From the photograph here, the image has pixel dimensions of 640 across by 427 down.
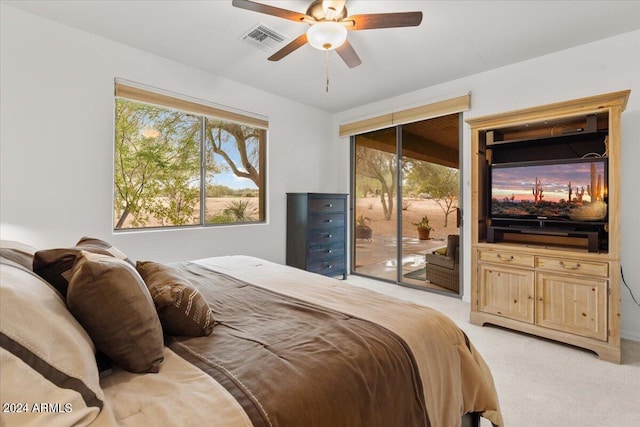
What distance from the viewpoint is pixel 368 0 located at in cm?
229

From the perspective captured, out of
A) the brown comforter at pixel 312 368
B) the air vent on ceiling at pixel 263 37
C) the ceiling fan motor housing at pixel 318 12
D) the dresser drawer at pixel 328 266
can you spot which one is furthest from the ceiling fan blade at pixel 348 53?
the dresser drawer at pixel 328 266

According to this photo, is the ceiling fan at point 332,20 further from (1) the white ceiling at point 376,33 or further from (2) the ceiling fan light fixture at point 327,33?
(1) the white ceiling at point 376,33

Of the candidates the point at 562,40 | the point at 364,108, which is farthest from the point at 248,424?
the point at 364,108

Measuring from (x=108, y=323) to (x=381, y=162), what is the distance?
13.9ft

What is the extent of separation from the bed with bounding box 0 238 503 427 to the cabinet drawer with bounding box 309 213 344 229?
271 cm

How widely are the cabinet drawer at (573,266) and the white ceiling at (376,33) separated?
1981 mm

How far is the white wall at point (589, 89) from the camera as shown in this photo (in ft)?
8.91

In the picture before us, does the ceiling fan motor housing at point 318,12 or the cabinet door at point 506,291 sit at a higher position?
the ceiling fan motor housing at point 318,12

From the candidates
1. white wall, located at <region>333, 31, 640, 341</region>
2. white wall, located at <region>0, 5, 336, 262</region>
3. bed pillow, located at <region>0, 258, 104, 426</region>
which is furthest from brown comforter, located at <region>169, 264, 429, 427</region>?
white wall, located at <region>333, 31, 640, 341</region>

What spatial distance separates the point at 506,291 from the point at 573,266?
56cm

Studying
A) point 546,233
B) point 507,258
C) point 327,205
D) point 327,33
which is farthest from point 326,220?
point 327,33

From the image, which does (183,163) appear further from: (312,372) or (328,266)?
(312,372)

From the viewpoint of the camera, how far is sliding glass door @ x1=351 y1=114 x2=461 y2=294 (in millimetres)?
3957

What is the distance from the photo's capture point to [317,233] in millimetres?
4258
